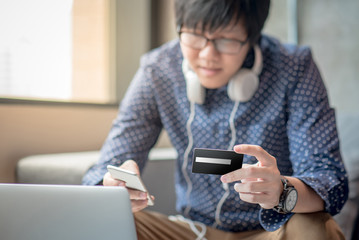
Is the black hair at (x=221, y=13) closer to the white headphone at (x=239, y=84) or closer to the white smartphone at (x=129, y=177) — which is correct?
the white headphone at (x=239, y=84)

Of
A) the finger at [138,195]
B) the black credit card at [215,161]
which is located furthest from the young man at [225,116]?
the black credit card at [215,161]

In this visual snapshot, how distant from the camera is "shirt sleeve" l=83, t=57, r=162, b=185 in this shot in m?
1.23

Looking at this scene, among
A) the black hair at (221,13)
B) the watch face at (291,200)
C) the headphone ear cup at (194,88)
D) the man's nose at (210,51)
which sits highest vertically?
the black hair at (221,13)

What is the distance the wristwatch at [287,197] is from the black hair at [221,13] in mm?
482

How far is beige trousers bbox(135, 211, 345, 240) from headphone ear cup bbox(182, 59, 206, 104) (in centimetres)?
37

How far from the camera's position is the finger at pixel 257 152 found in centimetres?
82

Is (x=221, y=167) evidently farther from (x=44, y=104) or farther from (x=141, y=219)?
(x=44, y=104)

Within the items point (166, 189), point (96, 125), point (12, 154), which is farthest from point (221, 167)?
point (96, 125)

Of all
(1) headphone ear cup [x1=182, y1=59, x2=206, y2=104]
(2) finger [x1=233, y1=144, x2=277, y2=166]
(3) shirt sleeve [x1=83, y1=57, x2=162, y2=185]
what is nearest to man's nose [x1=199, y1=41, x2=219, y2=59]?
(1) headphone ear cup [x1=182, y1=59, x2=206, y2=104]

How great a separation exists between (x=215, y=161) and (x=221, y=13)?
52 centimetres

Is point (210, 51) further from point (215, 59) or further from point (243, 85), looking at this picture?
point (243, 85)

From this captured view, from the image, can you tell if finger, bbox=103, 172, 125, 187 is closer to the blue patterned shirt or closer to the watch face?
the blue patterned shirt

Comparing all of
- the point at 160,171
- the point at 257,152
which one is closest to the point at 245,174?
the point at 257,152

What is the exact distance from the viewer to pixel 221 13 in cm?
117
